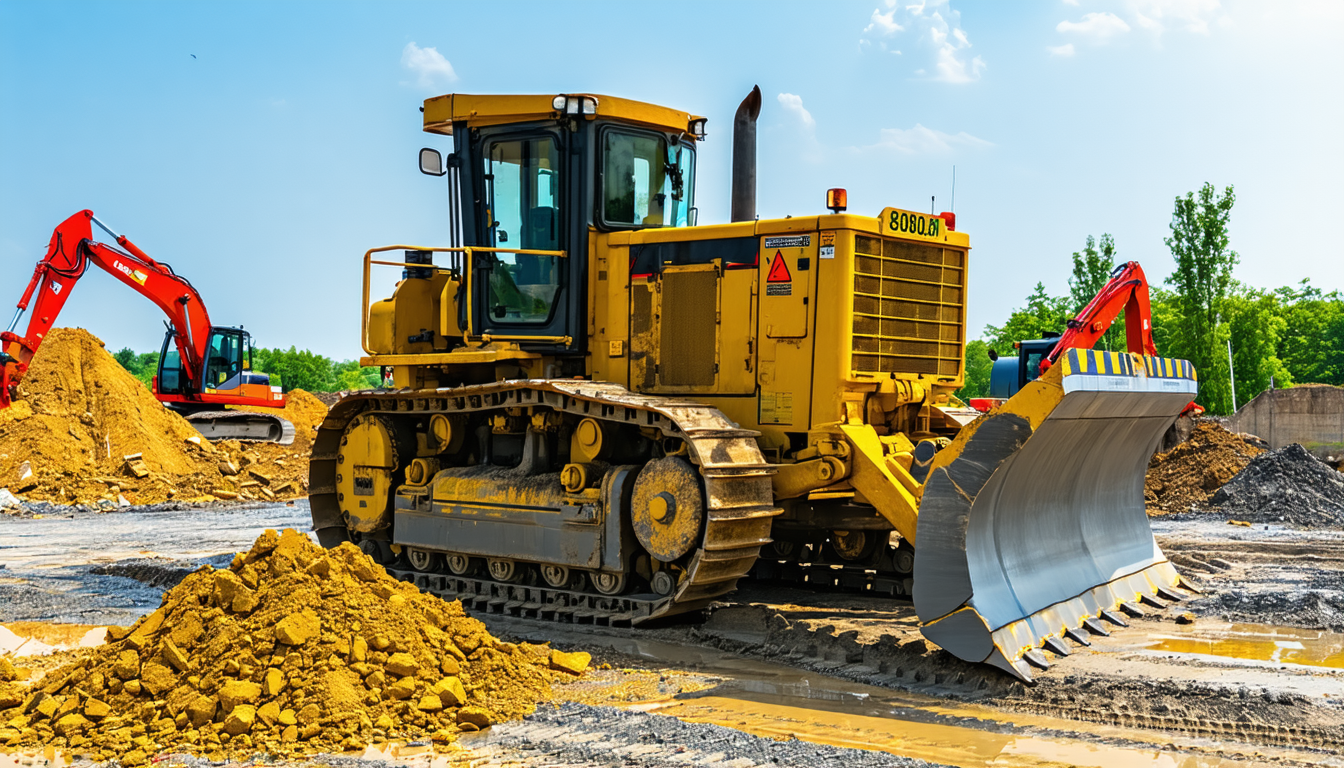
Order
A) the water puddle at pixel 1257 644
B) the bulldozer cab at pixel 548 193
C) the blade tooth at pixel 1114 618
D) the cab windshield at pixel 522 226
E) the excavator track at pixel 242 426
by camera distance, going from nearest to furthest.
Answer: the water puddle at pixel 1257 644, the blade tooth at pixel 1114 618, the bulldozer cab at pixel 548 193, the cab windshield at pixel 522 226, the excavator track at pixel 242 426

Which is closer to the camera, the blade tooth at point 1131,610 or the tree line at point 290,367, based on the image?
the blade tooth at point 1131,610

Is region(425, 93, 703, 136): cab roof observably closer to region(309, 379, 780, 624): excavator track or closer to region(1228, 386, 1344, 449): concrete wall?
region(309, 379, 780, 624): excavator track

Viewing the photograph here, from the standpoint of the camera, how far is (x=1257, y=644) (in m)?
7.88

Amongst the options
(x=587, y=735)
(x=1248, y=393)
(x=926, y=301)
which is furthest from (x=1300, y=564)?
(x=1248, y=393)

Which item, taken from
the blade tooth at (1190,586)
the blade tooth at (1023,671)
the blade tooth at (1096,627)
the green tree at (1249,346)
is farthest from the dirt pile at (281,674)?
the green tree at (1249,346)

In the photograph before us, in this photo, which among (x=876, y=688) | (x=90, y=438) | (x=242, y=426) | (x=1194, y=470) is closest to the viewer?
(x=876, y=688)

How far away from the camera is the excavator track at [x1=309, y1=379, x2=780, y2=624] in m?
7.62

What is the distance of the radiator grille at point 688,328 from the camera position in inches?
351

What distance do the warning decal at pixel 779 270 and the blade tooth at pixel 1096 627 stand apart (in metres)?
2.95

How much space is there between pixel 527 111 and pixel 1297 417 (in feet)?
85.3

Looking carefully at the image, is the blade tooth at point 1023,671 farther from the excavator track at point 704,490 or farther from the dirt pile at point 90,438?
the dirt pile at point 90,438

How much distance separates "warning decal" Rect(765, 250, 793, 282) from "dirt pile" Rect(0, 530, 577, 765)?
10.2 ft

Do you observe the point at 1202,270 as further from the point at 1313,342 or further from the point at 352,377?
the point at 352,377

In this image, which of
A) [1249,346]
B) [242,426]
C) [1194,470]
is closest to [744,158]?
[1194,470]
